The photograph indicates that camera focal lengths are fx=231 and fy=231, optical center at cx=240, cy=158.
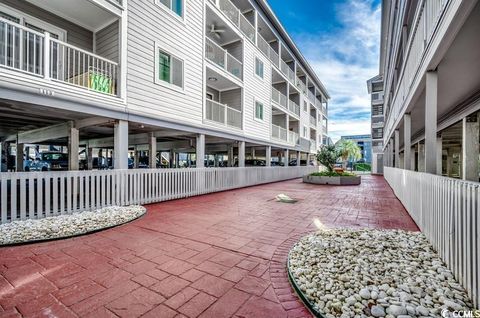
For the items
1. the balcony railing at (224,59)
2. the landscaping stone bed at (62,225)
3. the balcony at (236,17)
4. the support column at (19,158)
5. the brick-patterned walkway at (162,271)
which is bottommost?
the brick-patterned walkway at (162,271)

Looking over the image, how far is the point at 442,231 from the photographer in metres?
3.27

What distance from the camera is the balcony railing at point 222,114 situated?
1166 cm

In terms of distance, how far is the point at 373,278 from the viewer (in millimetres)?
2658

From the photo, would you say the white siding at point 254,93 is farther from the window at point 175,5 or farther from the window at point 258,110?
the window at point 175,5

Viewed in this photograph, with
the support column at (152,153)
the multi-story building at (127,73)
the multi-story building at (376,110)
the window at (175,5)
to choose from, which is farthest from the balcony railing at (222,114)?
the multi-story building at (376,110)

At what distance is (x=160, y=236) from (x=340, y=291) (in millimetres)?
3300

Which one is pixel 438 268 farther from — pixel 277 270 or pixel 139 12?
pixel 139 12

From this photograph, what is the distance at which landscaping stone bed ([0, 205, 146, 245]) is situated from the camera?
418cm

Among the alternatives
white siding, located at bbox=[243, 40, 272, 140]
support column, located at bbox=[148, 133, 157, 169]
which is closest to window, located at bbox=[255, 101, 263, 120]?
white siding, located at bbox=[243, 40, 272, 140]

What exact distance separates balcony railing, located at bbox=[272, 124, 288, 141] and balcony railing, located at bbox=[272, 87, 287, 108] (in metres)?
2.13

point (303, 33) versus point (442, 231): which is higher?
point (303, 33)

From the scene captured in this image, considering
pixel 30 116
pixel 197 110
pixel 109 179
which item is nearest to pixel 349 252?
pixel 109 179

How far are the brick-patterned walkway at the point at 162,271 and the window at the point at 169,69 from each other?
18.8 ft

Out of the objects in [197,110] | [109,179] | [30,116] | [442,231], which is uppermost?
[197,110]
